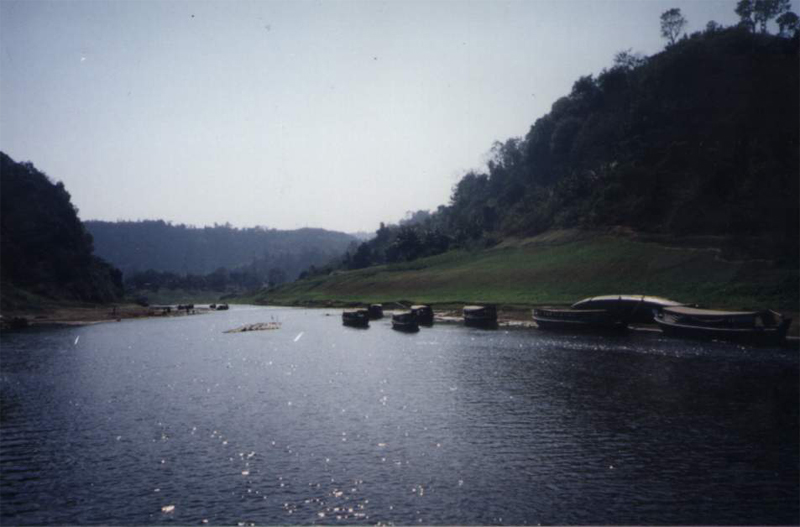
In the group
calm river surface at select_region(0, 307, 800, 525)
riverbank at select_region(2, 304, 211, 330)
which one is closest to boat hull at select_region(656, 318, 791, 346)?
calm river surface at select_region(0, 307, 800, 525)

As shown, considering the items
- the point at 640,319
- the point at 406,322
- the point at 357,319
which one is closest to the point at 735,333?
the point at 640,319

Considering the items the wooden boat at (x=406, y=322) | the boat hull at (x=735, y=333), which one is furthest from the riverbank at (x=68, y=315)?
the boat hull at (x=735, y=333)

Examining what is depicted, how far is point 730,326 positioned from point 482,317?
34596 mm

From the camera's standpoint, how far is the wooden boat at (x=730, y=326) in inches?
2307

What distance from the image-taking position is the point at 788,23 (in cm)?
18025

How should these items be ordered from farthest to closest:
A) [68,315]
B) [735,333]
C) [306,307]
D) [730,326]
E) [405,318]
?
[306,307] < [68,315] < [405,318] < [730,326] < [735,333]

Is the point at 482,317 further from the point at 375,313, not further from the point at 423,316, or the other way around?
the point at 375,313

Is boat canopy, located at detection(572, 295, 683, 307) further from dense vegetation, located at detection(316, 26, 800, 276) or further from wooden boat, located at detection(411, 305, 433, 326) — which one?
wooden boat, located at detection(411, 305, 433, 326)

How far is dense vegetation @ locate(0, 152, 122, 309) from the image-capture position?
501 feet

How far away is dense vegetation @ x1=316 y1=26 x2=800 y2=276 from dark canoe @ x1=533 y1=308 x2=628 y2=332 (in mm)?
28394

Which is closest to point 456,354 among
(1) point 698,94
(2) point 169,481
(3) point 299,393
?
(3) point 299,393

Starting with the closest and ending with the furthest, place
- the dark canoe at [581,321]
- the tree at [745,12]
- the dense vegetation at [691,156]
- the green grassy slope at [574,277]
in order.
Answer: the dark canoe at [581,321] < the green grassy slope at [574,277] < the dense vegetation at [691,156] < the tree at [745,12]

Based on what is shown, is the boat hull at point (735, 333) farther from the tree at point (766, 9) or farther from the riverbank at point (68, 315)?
the tree at point (766, 9)

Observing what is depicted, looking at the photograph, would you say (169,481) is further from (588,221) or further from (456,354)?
(588,221)
